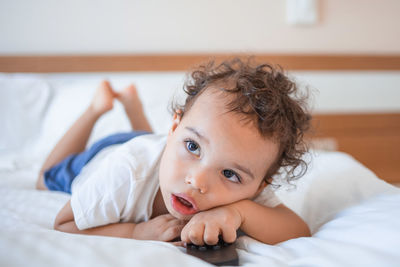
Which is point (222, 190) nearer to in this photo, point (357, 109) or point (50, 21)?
point (50, 21)

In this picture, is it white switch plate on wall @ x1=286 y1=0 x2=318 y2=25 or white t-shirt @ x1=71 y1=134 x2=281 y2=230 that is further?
white switch plate on wall @ x1=286 y1=0 x2=318 y2=25

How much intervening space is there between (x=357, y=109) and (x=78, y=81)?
1652mm

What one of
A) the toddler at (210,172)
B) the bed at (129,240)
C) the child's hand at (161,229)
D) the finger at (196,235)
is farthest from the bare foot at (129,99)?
the finger at (196,235)

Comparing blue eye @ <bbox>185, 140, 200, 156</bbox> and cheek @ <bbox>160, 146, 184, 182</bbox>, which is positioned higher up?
blue eye @ <bbox>185, 140, 200, 156</bbox>

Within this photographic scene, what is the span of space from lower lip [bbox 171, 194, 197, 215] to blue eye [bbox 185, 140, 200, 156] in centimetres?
10

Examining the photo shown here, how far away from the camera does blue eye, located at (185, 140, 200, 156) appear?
0.62m

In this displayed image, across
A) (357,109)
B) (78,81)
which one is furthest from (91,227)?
(357,109)

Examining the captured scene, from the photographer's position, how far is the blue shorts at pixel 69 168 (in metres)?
1.06

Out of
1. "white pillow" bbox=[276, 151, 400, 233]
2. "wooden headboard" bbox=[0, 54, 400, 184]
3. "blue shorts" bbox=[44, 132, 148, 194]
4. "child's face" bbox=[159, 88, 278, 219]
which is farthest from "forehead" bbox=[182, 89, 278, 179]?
"wooden headboard" bbox=[0, 54, 400, 184]

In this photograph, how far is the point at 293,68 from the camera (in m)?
1.97

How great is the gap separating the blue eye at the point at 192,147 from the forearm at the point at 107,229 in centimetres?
23

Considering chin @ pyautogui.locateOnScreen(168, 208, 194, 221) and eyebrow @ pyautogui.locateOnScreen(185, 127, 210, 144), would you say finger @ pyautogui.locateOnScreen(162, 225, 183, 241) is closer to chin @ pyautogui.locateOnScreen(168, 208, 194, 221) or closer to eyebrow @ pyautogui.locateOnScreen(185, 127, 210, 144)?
chin @ pyautogui.locateOnScreen(168, 208, 194, 221)

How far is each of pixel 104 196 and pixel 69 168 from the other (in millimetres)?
454

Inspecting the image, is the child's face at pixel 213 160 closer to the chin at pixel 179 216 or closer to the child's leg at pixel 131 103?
the chin at pixel 179 216
